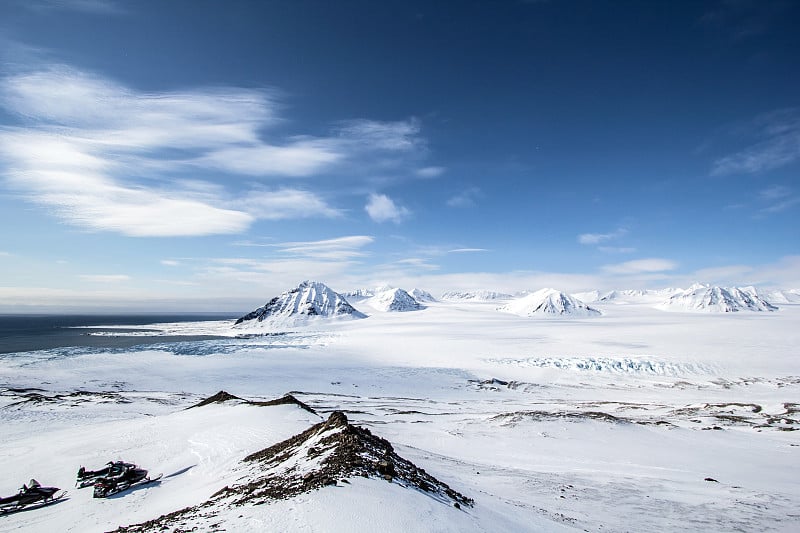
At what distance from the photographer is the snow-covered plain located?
396 inches

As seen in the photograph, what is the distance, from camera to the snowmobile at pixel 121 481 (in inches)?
461

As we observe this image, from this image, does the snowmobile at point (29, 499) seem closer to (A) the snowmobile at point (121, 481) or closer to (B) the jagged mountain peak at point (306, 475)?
(A) the snowmobile at point (121, 481)

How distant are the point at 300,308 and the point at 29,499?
149064mm

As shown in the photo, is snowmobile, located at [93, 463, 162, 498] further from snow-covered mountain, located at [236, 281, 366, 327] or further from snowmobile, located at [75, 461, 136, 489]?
snow-covered mountain, located at [236, 281, 366, 327]

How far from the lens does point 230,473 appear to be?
39.5 feet

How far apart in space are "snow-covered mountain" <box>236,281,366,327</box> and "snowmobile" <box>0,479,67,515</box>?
13580cm

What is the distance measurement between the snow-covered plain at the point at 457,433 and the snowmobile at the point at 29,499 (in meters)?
0.57

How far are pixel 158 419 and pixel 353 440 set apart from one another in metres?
16.1

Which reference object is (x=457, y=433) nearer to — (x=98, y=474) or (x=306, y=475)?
(x=306, y=475)

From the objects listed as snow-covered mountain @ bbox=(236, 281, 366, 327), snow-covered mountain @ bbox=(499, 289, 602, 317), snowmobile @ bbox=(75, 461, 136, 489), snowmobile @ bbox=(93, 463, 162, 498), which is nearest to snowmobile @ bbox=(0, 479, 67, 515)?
snowmobile @ bbox=(75, 461, 136, 489)

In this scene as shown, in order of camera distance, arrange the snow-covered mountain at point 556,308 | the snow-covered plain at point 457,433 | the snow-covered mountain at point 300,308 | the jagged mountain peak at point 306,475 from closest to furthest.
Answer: the jagged mountain peak at point 306,475 → the snow-covered plain at point 457,433 → the snow-covered mountain at point 300,308 → the snow-covered mountain at point 556,308

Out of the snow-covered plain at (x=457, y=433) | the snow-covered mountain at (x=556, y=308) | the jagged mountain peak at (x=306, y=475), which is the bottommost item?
the snow-covered plain at (x=457, y=433)

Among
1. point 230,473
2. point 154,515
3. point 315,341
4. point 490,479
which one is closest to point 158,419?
point 230,473

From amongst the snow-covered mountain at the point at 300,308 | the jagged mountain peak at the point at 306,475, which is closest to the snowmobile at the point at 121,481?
the jagged mountain peak at the point at 306,475
